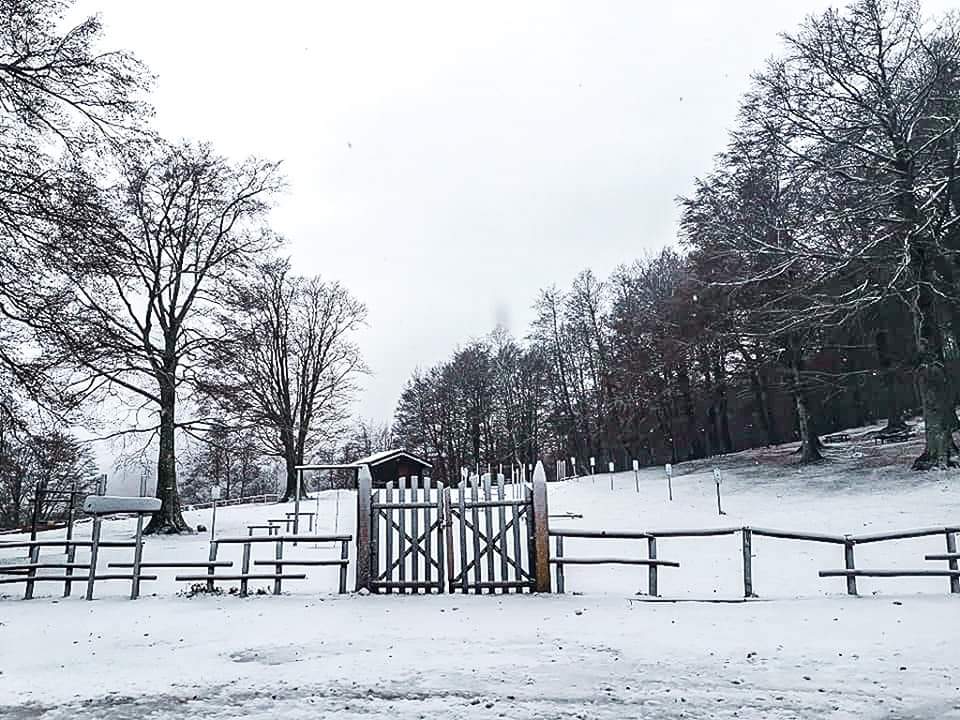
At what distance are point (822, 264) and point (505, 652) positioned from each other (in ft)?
62.4

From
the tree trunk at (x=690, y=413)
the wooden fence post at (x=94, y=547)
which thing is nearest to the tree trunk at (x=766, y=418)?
the tree trunk at (x=690, y=413)

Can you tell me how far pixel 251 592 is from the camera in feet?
33.8

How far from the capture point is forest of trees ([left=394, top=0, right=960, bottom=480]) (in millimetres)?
19875

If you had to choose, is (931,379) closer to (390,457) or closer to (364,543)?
(364,543)

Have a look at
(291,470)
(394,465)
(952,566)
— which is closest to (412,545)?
(952,566)

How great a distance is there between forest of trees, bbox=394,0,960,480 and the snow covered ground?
36.2ft

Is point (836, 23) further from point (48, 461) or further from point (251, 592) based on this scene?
point (48, 461)

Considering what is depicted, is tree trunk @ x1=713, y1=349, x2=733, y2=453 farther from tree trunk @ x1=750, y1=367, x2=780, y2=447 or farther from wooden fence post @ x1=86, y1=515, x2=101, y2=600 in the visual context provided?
wooden fence post @ x1=86, y1=515, x2=101, y2=600

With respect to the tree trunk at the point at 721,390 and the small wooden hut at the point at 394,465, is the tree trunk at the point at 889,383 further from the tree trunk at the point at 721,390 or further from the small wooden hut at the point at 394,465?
the small wooden hut at the point at 394,465

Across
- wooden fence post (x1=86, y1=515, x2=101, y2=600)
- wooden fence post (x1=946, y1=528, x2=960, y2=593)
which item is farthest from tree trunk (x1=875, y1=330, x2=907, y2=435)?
wooden fence post (x1=86, y1=515, x2=101, y2=600)

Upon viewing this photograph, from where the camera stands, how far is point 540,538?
9.55 metres

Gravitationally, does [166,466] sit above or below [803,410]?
below

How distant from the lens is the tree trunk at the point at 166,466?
22.8 m

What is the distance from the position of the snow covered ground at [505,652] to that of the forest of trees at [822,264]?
11030mm
